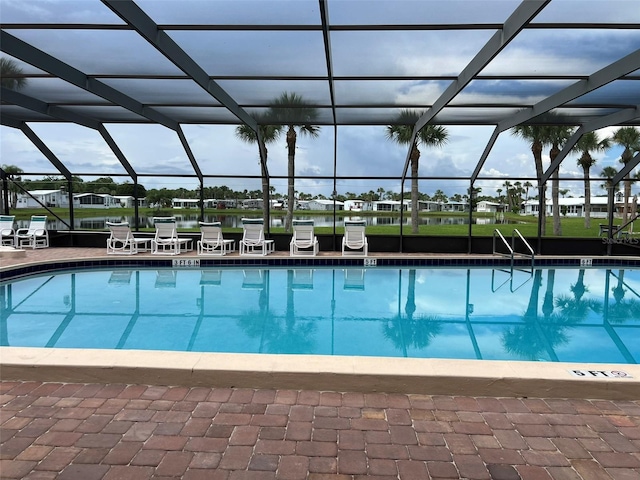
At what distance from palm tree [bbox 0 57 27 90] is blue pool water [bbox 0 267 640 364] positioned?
3557 millimetres

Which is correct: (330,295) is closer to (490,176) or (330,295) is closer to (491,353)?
(491,353)

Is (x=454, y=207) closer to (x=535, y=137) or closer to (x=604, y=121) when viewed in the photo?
(x=604, y=121)

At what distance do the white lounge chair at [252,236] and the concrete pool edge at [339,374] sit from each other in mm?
7661

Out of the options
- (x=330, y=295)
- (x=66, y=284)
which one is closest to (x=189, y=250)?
(x=66, y=284)

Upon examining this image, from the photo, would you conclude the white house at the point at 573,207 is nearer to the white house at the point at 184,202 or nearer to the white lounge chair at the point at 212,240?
the white lounge chair at the point at 212,240

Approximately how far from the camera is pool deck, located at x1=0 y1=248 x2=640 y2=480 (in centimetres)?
200

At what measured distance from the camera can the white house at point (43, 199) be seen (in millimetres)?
11922

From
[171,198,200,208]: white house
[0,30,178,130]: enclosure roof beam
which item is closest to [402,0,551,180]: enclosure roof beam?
[0,30,178,130]: enclosure roof beam

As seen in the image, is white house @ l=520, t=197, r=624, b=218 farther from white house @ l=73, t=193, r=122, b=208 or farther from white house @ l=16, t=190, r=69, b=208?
white house @ l=16, t=190, r=69, b=208

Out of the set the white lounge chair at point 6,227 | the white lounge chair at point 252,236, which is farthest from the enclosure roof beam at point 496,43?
the white lounge chair at point 6,227

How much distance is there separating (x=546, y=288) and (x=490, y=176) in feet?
12.5

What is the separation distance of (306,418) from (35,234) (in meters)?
11.7

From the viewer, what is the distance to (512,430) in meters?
2.35

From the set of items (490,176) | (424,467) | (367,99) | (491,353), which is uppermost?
(367,99)
